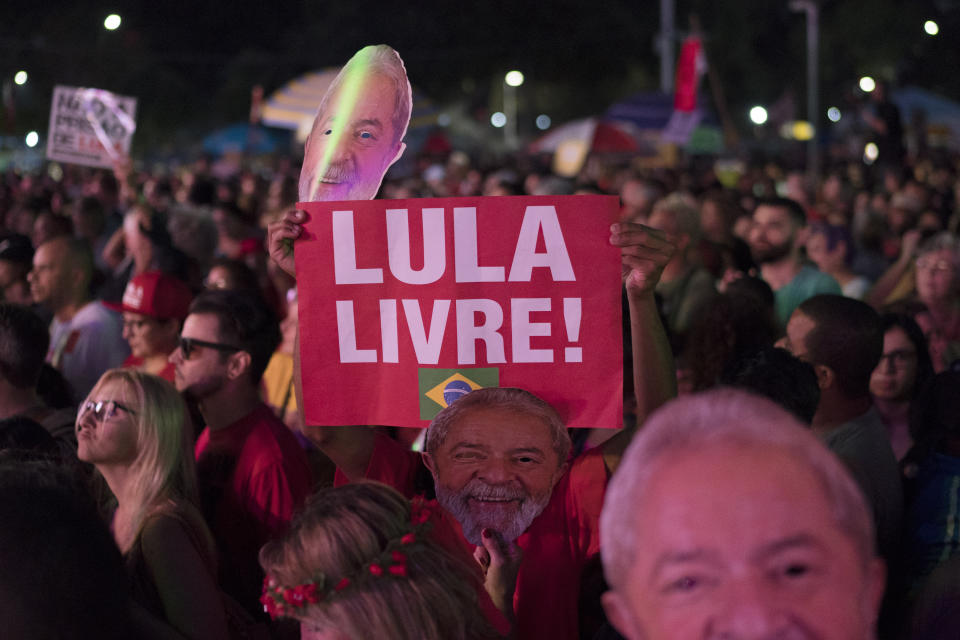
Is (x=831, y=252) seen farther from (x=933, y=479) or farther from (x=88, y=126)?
(x=88, y=126)

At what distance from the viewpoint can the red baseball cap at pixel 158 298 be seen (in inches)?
214

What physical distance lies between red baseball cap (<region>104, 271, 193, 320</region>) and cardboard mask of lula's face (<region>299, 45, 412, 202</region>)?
6.97 feet

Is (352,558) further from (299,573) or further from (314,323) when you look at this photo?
(314,323)

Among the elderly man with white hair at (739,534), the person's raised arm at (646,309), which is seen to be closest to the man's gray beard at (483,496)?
the person's raised arm at (646,309)

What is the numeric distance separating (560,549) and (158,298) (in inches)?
113

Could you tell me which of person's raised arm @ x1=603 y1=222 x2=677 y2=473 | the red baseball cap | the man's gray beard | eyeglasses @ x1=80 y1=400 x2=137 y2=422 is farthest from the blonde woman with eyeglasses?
the red baseball cap

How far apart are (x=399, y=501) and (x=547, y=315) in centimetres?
93

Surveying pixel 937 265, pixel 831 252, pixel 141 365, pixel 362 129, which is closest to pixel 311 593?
pixel 362 129

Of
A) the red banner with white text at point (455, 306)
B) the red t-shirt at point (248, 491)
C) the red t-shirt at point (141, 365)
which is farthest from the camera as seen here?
the red t-shirt at point (141, 365)

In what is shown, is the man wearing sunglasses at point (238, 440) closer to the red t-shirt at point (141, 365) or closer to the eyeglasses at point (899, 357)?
the red t-shirt at point (141, 365)

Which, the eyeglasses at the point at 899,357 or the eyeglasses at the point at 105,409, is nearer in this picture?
the eyeglasses at the point at 105,409

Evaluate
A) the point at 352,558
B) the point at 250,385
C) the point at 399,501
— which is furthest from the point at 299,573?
the point at 250,385

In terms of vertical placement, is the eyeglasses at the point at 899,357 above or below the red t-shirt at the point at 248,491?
above

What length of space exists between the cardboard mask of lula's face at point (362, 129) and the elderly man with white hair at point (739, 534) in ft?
6.43
